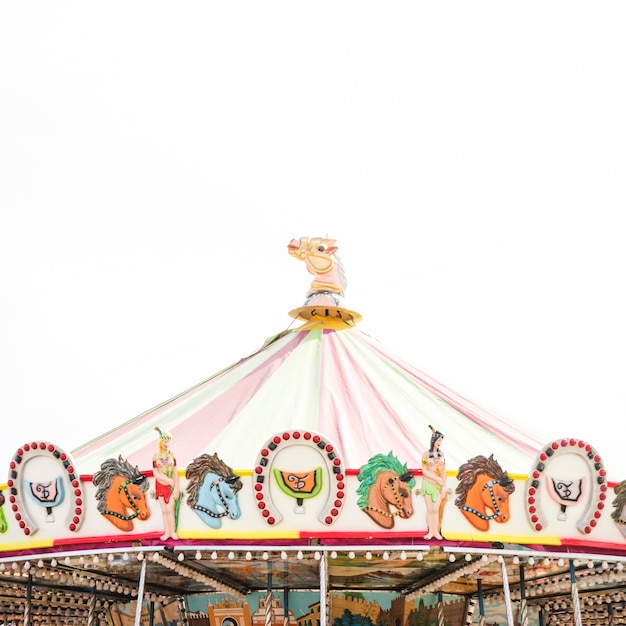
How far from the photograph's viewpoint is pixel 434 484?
6.87 metres

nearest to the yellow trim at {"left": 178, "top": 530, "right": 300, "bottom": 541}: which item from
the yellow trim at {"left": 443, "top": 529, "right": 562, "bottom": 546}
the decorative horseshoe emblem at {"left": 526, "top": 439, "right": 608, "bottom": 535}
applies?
the yellow trim at {"left": 443, "top": 529, "right": 562, "bottom": 546}

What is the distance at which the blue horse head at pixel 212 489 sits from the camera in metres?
6.96

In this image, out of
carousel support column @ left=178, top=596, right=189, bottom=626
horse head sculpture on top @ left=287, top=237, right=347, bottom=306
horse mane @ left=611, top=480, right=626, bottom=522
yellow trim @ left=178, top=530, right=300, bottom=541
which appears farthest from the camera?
horse head sculpture on top @ left=287, top=237, right=347, bottom=306

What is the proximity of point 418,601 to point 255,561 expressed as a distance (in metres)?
2.87

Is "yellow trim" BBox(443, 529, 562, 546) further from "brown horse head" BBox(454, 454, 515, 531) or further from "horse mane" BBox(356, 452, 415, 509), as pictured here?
"horse mane" BBox(356, 452, 415, 509)

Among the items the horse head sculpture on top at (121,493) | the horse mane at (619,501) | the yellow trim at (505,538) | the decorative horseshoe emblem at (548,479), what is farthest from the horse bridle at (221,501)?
the horse mane at (619,501)

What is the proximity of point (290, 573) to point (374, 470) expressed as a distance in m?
2.66

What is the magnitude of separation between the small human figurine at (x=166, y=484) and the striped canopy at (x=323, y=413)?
0.75m

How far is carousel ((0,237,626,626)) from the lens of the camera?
22.7 feet

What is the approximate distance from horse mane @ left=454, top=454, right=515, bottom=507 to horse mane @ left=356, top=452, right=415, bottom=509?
0.42 metres

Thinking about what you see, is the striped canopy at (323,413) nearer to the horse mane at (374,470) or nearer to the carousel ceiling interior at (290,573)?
the horse mane at (374,470)

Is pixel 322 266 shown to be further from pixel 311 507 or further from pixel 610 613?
pixel 610 613

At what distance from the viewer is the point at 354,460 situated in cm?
747

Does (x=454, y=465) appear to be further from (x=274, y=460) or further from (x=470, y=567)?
(x=274, y=460)
